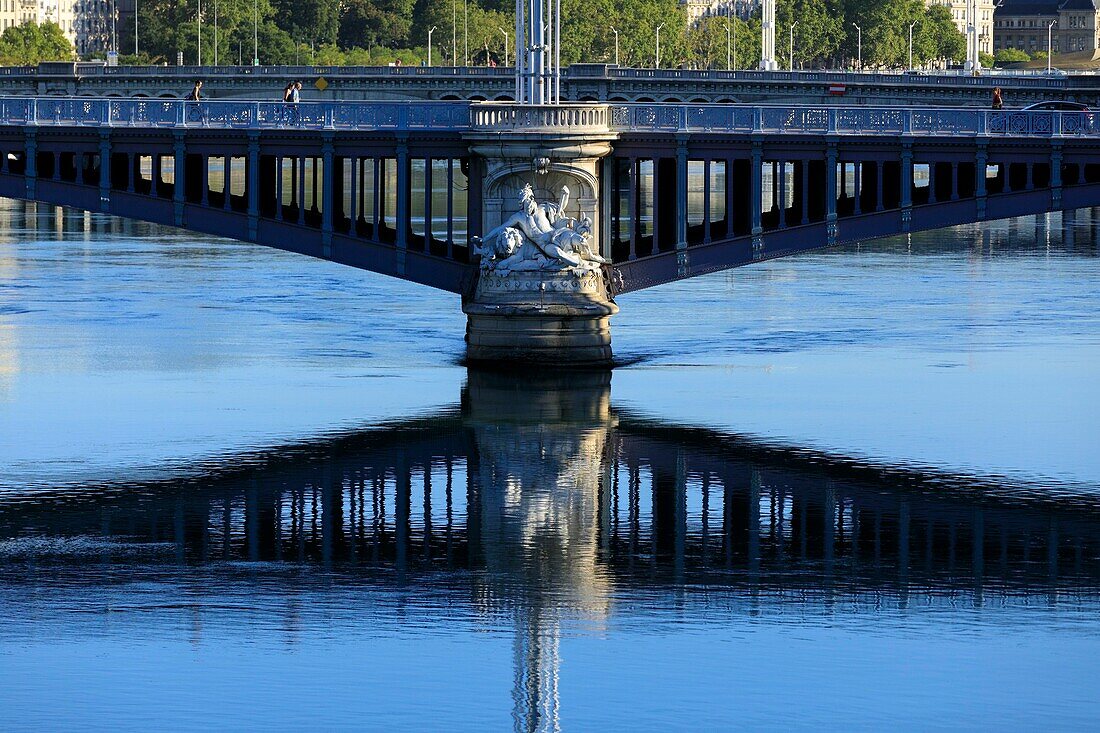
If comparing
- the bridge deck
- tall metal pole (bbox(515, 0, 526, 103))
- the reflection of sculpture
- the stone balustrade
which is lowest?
the reflection of sculpture

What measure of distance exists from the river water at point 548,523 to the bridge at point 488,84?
56.2 meters

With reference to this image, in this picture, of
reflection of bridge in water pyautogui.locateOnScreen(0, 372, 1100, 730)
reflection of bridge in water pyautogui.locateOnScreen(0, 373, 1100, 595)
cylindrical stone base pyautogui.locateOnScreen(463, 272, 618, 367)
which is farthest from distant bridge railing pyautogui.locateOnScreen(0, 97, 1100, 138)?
reflection of bridge in water pyautogui.locateOnScreen(0, 373, 1100, 595)

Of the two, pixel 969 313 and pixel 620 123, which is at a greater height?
pixel 620 123

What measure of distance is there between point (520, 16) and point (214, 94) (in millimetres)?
74155

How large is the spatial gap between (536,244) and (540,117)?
3.37 m

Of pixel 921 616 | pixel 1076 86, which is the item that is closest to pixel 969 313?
pixel 921 616

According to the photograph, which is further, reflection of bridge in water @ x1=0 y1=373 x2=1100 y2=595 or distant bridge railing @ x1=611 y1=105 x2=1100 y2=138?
distant bridge railing @ x1=611 y1=105 x2=1100 y2=138

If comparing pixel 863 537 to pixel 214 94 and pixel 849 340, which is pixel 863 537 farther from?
pixel 214 94

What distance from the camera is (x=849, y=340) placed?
72062mm

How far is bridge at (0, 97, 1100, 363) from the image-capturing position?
62969 millimetres

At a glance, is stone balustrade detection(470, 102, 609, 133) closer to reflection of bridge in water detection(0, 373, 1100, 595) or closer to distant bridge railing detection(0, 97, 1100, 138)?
distant bridge railing detection(0, 97, 1100, 138)

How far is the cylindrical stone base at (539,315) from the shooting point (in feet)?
207

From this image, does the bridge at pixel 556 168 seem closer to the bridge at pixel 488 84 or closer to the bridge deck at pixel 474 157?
the bridge deck at pixel 474 157

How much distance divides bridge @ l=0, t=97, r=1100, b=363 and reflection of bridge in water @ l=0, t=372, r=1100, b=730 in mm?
8498
